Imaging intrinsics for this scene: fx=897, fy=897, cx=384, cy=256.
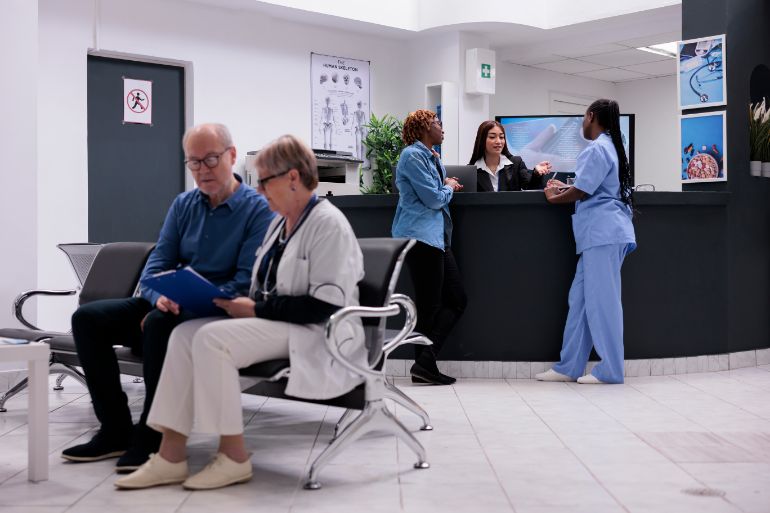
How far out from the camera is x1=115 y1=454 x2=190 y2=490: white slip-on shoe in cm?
271

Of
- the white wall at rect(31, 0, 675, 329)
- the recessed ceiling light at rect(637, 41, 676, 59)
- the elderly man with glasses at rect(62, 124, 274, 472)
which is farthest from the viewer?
the recessed ceiling light at rect(637, 41, 676, 59)

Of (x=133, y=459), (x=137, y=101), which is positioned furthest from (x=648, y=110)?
(x=133, y=459)

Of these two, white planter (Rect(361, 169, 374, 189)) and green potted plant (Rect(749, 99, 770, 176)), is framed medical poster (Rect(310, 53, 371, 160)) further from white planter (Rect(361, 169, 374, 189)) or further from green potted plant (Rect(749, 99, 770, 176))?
green potted plant (Rect(749, 99, 770, 176))

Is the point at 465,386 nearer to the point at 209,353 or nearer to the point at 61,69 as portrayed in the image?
the point at 209,353

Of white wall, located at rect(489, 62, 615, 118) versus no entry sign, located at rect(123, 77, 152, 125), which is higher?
white wall, located at rect(489, 62, 615, 118)

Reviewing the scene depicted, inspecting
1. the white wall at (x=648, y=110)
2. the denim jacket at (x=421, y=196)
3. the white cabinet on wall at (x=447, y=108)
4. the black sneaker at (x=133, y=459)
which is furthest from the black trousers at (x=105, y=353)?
the white wall at (x=648, y=110)

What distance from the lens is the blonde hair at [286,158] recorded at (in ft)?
9.26

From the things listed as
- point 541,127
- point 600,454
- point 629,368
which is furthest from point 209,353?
point 541,127

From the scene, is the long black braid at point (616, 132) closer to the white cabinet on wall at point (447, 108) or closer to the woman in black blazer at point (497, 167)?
the woman in black blazer at point (497, 167)

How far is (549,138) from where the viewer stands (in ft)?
29.5

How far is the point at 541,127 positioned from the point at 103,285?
601 centimetres

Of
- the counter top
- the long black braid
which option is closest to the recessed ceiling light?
the counter top

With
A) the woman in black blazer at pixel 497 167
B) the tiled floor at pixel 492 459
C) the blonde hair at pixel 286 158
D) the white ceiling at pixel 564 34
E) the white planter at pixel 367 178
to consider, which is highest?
the white ceiling at pixel 564 34

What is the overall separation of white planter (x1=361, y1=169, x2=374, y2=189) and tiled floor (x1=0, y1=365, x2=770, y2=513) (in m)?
4.57
